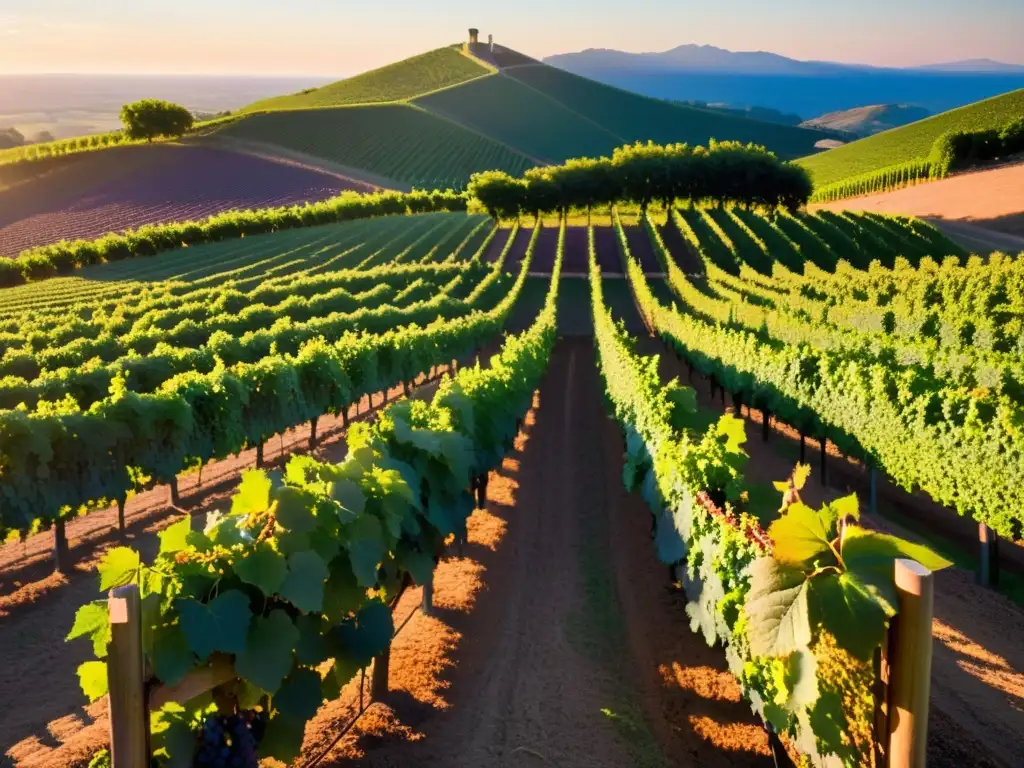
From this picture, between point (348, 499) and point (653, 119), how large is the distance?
14884 cm

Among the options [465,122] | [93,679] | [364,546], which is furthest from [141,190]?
[93,679]

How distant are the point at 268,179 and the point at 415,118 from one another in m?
40.2

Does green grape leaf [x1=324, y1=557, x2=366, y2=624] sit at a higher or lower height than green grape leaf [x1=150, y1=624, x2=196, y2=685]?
lower

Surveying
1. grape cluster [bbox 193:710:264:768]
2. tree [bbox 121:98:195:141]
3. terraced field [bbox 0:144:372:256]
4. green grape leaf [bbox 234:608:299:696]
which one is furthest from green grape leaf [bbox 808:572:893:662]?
tree [bbox 121:98:195:141]

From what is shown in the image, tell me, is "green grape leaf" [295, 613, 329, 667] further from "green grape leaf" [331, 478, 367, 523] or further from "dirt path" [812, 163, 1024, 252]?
"dirt path" [812, 163, 1024, 252]

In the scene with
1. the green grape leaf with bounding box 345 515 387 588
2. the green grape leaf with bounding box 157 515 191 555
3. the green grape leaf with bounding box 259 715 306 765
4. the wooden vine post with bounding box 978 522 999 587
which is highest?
the green grape leaf with bounding box 157 515 191 555

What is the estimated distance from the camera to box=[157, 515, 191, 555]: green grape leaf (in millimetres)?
4328

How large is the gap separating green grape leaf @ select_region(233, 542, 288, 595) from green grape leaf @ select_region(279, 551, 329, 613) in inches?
1.9

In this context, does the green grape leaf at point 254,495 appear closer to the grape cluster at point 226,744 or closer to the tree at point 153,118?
the grape cluster at point 226,744

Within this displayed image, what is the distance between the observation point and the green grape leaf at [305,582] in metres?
4.30

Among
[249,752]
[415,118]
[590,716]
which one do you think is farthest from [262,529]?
[415,118]

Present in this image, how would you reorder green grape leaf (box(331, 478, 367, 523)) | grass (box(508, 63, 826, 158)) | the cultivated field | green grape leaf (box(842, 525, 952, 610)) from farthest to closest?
grass (box(508, 63, 826, 158))
the cultivated field
green grape leaf (box(331, 478, 367, 523))
green grape leaf (box(842, 525, 952, 610))

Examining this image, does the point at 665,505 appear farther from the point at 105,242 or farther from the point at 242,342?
the point at 105,242

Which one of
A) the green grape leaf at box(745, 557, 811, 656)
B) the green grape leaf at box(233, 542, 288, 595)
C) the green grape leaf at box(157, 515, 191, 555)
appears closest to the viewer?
the green grape leaf at box(745, 557, 811, 656)
